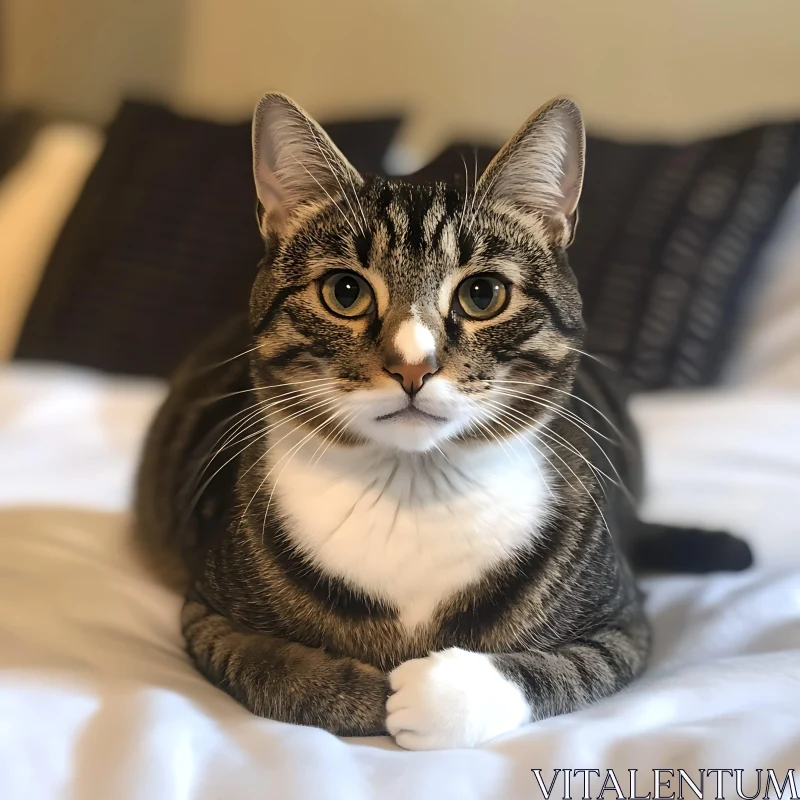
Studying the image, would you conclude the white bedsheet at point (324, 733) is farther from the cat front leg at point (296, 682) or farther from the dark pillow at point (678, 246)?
the dark pillow at point (678, 246)

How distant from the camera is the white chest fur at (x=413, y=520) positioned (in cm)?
71

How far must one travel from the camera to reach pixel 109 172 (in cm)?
176

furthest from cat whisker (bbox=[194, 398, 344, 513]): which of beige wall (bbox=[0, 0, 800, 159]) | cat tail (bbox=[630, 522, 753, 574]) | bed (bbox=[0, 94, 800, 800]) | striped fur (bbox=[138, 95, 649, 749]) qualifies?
beige wall (bbox=[0, 0, 800, 159])

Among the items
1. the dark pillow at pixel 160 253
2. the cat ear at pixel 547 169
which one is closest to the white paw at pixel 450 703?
the cat ear at pixel 547 169

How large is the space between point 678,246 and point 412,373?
0.86 metres

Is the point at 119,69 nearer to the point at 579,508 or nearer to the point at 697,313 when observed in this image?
the point at 697,313

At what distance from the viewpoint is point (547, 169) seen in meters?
0.72

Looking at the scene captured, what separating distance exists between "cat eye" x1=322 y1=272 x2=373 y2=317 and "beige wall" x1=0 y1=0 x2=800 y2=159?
116 cm

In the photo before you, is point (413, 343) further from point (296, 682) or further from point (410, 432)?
point (296, 682)

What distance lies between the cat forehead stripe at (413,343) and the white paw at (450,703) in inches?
9.9

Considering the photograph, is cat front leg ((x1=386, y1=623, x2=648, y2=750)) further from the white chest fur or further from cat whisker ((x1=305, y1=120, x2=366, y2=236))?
cat whisker ((x1=305, y1=120, x2=366, y2=236))

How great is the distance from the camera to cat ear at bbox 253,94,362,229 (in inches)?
28.0

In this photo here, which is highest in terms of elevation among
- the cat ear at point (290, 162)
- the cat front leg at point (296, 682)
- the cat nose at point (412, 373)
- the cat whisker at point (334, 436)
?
the cat ear at point (290, 162)

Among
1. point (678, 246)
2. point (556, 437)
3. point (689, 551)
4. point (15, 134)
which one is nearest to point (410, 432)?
point (556, 437)
